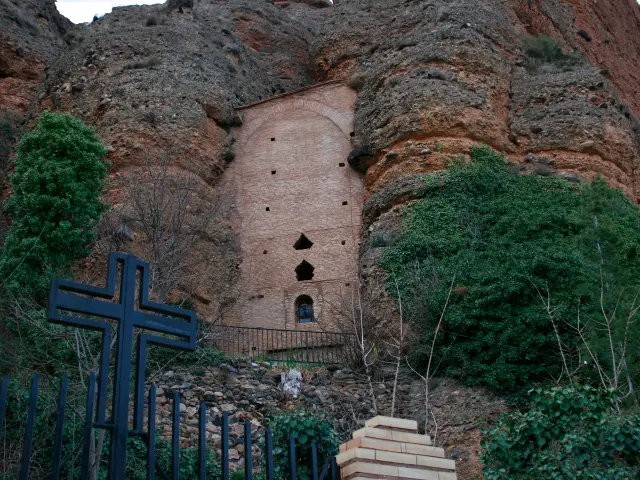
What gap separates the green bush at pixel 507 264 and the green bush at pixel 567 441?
542cm

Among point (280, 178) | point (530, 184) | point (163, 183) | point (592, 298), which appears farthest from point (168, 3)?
point (592, 298)

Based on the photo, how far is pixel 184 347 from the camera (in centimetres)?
618

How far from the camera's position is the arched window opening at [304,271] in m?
22.4

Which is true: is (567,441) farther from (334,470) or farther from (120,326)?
(120,326)

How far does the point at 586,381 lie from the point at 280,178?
1115cm

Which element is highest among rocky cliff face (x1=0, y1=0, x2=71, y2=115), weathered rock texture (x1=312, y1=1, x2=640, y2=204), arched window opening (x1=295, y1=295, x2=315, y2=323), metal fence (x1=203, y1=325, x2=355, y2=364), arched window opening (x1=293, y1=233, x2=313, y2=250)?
rocky cliff face (x1=0, y1=0, x2=71, y2=115)

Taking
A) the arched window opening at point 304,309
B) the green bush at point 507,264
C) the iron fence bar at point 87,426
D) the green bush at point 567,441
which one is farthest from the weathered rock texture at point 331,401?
the iron fence bar at point 87,426

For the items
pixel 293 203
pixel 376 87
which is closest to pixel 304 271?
pixel 293 203

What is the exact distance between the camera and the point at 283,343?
819 inches

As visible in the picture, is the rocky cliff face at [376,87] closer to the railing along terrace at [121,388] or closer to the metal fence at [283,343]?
the metal fence at [283,343]

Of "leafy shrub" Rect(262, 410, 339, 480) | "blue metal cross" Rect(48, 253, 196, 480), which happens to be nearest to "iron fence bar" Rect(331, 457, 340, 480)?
"blue metal cross" Rect(48, 253, 196, 480)

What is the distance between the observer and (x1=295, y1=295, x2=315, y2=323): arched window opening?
21.7 m

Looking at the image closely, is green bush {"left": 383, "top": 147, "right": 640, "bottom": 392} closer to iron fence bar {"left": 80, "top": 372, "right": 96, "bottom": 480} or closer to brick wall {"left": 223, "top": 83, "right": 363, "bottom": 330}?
brick wall {"left": 223, "top": 83, "right": 363, "bottom": 330}

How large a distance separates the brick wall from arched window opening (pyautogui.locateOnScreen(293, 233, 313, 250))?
10 centimetres
